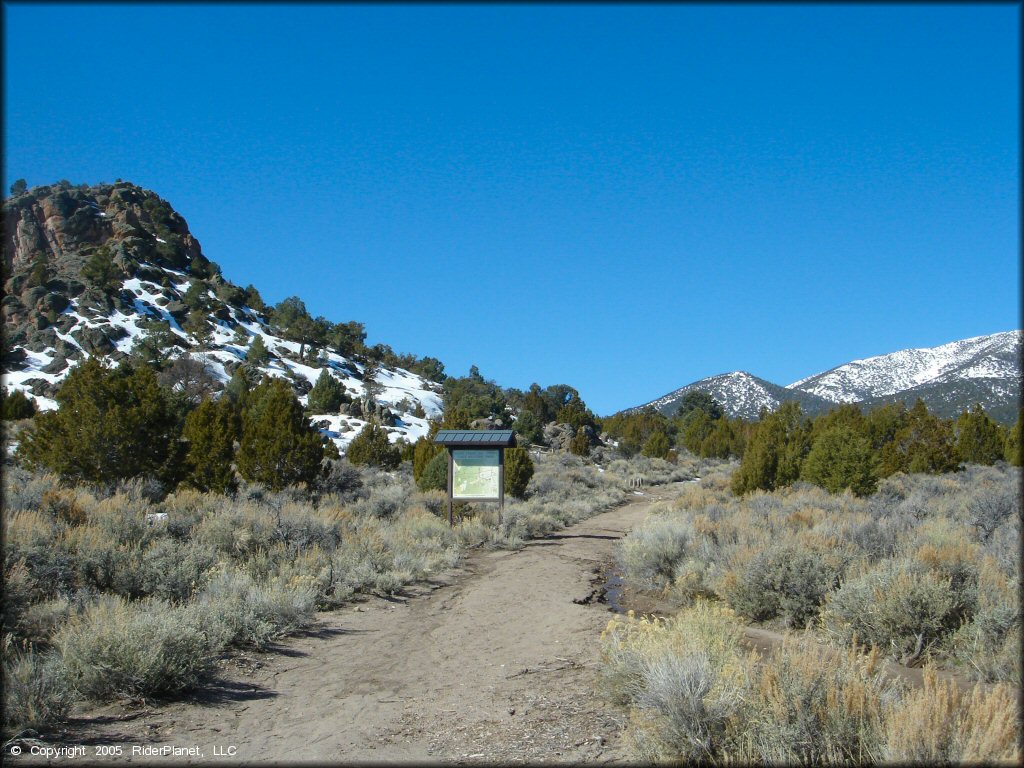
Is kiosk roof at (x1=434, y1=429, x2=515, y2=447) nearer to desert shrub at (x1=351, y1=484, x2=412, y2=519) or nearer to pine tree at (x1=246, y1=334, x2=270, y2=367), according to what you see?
desert shrub at (x1=351, y1=484, x2=412, y2=519)

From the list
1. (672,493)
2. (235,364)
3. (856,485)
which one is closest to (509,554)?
(856,485)

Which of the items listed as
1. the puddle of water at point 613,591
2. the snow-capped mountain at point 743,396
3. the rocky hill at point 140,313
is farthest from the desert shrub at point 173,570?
the snow-capped mountain at point 743,396

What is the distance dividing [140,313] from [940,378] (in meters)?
118

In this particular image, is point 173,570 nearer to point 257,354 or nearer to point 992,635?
point 992,635

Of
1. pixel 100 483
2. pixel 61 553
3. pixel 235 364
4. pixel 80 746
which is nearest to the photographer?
Result: pixel 80 746

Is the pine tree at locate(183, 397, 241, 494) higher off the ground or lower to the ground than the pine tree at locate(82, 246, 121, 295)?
lower

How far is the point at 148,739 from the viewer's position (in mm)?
5617

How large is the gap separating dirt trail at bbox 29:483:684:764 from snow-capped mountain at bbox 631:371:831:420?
426ft

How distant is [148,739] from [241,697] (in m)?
1.14

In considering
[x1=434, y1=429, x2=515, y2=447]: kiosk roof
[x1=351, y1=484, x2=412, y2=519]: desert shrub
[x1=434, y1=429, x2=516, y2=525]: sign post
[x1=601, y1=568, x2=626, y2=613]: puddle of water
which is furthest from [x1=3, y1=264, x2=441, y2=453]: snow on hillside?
[x1=601, y1=568, x2=626, y2=613]: puddle of water

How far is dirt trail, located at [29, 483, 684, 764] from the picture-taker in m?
5.59

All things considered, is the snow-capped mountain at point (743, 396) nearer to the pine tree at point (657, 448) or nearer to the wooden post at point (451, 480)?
the pine tree at point (657, 448)

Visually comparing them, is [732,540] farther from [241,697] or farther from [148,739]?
[148,739]

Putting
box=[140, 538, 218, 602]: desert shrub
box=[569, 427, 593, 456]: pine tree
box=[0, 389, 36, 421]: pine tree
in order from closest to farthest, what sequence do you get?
box=[140, 538, 218, 602]: desert shrub
box=[0, 389, 36, 421]: pine tree
box=[569, 427, 593, 456]: pine tree
